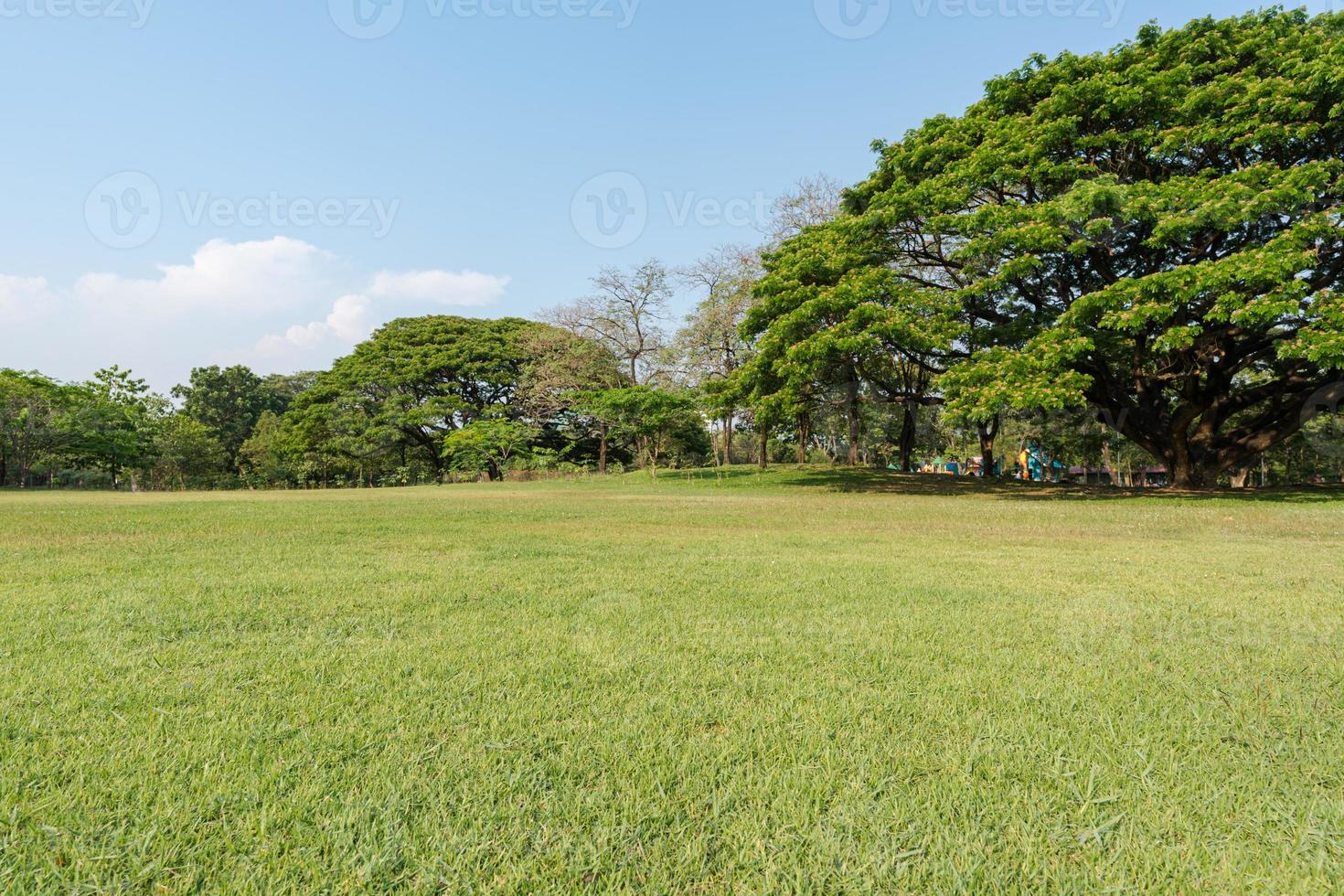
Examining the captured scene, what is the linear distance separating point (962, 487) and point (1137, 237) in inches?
314

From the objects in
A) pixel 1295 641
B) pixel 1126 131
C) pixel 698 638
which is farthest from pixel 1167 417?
pixel 698 638

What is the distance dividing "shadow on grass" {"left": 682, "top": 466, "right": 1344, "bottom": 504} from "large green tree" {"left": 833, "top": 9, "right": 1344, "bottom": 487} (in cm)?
184

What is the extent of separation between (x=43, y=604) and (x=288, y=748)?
11.3 feet

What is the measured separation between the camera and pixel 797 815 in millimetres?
1853

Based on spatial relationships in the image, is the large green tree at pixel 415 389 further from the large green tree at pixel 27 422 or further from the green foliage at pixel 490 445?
the large green tree at pixel 27 422

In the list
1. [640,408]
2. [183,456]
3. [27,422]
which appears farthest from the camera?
[183,456]

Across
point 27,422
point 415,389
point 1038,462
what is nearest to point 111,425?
point 27,422

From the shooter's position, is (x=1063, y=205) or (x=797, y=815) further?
(x=1063, y=205)

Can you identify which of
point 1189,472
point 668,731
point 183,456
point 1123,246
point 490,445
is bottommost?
point 668,731

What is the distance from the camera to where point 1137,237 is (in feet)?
50.8

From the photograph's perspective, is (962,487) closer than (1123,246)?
No

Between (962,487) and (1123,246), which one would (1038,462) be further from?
(1123,246)

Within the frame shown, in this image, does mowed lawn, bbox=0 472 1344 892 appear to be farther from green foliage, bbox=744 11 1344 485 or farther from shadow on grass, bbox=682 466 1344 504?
shadow on grass, bbox=682 466 1344 504

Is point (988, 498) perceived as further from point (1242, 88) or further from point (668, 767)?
point (668, 767)
